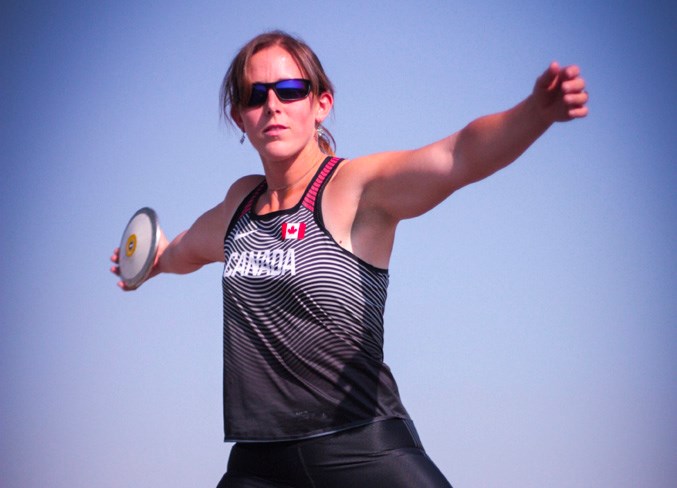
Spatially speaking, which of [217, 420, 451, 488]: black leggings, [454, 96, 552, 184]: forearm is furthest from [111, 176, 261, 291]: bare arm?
[454, 96, 552, 184]: forearm

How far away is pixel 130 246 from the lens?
7160 millimetres

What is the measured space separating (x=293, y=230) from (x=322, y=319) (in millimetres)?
547

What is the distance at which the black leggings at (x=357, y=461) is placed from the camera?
460 centimetres

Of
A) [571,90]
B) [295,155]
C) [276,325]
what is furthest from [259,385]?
[571,90]

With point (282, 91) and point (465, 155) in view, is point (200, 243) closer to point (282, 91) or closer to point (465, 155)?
point (282, 91)

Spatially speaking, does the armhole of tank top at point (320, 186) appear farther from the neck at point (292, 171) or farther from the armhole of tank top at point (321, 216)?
the neck at point (292, 171)

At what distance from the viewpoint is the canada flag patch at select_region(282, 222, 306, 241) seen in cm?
495

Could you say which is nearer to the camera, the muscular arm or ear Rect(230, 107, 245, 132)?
the muscular arm

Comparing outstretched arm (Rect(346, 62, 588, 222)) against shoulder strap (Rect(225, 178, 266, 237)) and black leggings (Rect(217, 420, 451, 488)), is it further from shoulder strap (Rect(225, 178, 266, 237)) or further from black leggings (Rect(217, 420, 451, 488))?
black leggings (Rect(217, 420, 451, 488))

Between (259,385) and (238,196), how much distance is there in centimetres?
144

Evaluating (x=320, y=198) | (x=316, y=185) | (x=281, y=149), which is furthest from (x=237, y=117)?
(x=320, y=198)

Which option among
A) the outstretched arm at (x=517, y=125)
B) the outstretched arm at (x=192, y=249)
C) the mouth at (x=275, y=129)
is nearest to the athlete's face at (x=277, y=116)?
the mouth at (x=275, y=129)

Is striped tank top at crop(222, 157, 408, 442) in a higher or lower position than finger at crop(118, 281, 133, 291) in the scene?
lower

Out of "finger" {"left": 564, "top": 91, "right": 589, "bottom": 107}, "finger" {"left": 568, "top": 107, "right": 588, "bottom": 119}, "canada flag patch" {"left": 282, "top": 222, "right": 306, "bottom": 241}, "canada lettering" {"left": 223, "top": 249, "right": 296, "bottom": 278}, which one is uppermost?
"finger" {"left": 564, "top": 91, "right": 589, "bottom": 107}
